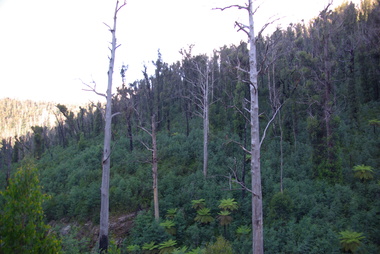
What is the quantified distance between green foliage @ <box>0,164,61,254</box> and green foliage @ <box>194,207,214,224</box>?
10.7m

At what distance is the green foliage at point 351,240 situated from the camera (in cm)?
959

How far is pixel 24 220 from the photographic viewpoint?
4715 millimetres

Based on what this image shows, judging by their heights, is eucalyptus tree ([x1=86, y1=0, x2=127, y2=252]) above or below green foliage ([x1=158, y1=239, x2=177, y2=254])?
above

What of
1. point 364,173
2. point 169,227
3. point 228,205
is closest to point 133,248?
point 169,227

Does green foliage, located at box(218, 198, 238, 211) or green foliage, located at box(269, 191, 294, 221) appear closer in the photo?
green foliage, located at box(269, 191, 294, 221)

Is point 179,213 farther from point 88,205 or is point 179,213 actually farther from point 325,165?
point 325,165

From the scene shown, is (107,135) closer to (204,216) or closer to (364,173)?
(204,216)

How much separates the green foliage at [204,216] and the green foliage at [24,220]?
35.0ft

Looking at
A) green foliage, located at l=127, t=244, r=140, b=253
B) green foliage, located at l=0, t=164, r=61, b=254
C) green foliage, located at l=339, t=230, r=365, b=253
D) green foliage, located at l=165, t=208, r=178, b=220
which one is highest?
green foliage, located at l=0, t=164, r=61, b=254

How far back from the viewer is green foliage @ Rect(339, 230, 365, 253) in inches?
377

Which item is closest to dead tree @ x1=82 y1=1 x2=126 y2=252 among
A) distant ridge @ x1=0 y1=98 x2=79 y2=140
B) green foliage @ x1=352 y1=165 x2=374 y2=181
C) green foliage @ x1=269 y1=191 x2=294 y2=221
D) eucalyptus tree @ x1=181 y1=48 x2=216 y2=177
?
green foliage @ x1=269 y1=191 x2=294 y2=221

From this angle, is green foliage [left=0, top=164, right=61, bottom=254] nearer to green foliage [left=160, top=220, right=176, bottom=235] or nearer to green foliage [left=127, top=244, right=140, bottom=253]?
green foliage [left=127, top=244, right=140, bottom=253]

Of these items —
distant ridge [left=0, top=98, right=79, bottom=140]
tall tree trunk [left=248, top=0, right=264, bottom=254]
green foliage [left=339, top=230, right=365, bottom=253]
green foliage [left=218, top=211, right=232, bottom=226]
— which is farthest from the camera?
distant ridge [left=0, top=98, right=79, bottom=140]

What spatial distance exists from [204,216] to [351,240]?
756 cm
